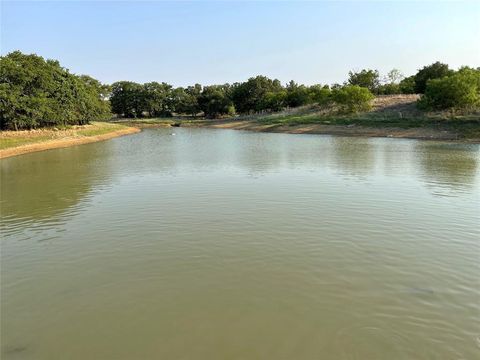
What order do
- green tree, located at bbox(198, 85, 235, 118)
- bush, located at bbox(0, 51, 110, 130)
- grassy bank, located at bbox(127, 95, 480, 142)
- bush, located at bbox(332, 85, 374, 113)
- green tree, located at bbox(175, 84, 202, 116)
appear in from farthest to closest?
1. green tree, located at bbox(175, 84, 202, 116)
2. green tree, located at bbox(198, 85, 235, 118)
3. bush, located at bbox(332, 85, 374, 113)
4. grassy bank, located at bbox(127, 95, 480, 142)
5. bush, located at bbox(0, 51, 110, 130)

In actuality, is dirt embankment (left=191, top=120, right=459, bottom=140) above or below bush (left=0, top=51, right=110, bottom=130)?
below

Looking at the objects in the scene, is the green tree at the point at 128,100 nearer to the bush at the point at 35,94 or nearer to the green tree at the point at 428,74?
the bush at the point at 35,94

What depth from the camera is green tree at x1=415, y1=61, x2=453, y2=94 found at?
68375 millimetres

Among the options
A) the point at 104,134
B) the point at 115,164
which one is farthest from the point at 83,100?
the point at 115,164

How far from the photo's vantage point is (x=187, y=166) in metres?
23.2

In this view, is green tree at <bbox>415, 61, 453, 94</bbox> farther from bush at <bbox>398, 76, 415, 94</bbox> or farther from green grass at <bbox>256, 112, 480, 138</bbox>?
green grass at <bbox>256, 112, 480, 138</bbox>

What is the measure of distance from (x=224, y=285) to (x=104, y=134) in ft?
171

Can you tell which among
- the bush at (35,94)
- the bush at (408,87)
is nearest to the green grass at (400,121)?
the bush at (408,87)

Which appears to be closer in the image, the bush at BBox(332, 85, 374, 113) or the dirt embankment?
the dirt embankment

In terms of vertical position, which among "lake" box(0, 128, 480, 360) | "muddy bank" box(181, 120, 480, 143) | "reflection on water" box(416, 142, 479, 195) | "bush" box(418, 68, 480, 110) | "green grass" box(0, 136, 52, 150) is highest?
"bush" box(418, 68, 480, 110)

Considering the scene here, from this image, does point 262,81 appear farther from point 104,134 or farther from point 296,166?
point 296,166

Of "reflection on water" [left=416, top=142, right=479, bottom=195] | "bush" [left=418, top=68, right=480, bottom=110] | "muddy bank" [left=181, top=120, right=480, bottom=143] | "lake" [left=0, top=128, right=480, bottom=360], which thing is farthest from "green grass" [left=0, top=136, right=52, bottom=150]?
"bush" [left=418, top=68, right=480, bottom=110]

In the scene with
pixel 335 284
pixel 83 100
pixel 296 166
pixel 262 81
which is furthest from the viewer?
pixel 262 81

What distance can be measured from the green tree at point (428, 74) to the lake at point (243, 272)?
60.8 m
